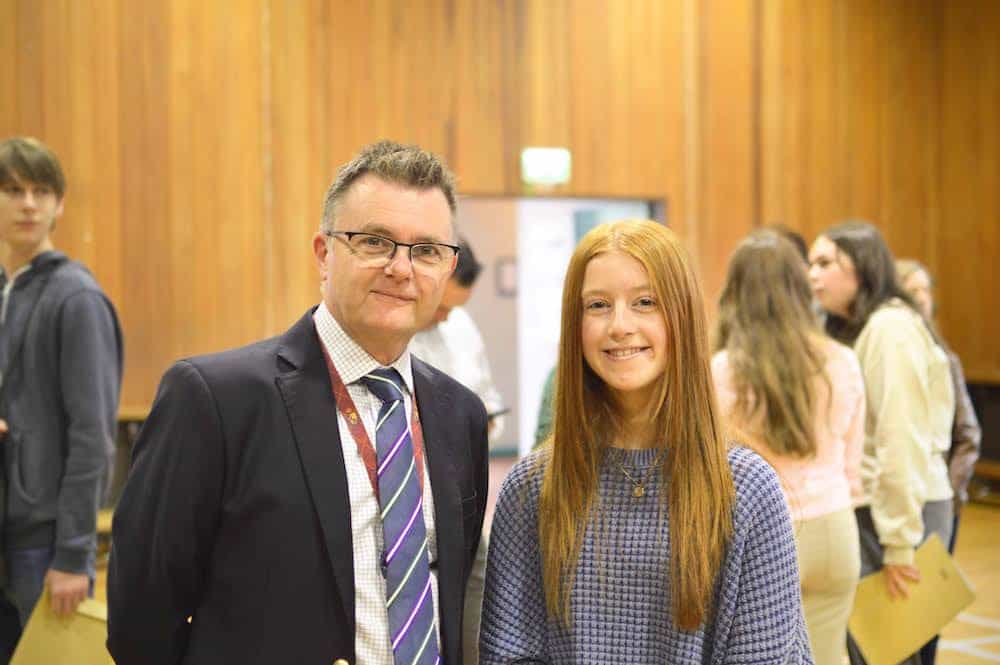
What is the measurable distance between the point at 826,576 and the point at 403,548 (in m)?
1.86

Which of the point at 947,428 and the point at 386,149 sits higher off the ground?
the point at 386,149

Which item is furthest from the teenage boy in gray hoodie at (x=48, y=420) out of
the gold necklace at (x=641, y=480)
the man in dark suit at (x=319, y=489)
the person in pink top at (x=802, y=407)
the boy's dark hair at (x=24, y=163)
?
the person in pink top at (x=802, y=407)

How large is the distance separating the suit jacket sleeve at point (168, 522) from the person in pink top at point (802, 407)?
186 centimetres

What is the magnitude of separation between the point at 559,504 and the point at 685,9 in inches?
318

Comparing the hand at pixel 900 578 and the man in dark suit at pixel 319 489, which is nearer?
the man in dark suit at pixel 319 489

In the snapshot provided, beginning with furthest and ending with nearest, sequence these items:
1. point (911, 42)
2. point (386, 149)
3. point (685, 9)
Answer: point (911, 42), point (685, 9), point (386, 149)

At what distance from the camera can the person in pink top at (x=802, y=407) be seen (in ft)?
10.8

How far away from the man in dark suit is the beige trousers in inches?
64.8

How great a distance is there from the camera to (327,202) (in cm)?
199

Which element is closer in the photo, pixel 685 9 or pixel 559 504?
pixel 559 504

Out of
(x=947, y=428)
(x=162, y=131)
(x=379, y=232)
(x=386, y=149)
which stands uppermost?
(x=162, y=131)

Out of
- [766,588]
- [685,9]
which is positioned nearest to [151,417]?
[766,588]

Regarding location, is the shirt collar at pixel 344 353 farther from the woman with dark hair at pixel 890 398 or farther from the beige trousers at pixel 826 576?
the woman with dark hair at pixel 890 398

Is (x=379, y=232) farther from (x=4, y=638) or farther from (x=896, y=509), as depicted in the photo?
(x=896, y=509)
